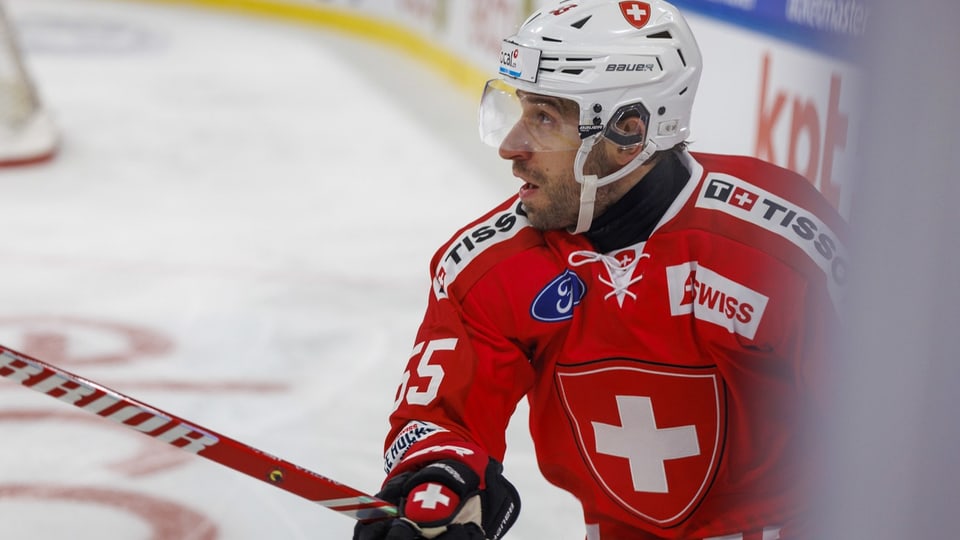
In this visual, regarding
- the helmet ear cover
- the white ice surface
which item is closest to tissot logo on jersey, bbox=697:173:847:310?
the helmet ear cover

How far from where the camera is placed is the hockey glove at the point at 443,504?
1.33 metres

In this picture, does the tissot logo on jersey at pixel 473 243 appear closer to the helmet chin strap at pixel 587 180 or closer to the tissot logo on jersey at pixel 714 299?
the helmet chin strap at pixel 587 180

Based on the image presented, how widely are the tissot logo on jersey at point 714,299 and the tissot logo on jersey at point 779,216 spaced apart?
0.08m

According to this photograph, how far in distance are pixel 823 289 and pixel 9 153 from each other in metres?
4.53

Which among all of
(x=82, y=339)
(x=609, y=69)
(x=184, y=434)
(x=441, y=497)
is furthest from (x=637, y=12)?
(x=82, y=339)

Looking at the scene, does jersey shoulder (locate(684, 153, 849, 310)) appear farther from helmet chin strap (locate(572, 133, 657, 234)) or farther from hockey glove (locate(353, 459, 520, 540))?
hockey glove (locate(353, 459, 520, 540))

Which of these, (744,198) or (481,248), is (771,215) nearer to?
(744,198)

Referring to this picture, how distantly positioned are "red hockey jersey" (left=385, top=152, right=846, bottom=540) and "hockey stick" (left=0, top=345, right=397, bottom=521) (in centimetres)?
9

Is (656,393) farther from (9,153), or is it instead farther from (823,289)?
(9,153)

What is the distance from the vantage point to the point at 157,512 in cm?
240

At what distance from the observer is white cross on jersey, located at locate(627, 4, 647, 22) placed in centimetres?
157

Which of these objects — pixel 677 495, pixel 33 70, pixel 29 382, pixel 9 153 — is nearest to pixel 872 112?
pixel 677 495

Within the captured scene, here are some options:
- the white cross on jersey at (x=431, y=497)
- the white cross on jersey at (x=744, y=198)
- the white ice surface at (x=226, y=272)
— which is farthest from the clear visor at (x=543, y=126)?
the white ice surface at (x=226, y=272)

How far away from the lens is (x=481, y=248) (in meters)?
1.57
